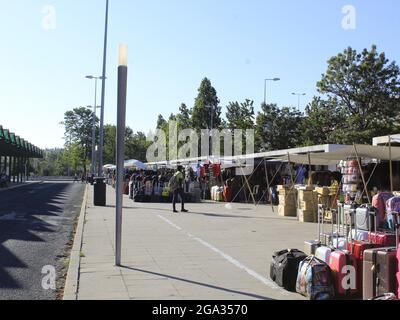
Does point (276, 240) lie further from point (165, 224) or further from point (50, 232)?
point (50, 232)

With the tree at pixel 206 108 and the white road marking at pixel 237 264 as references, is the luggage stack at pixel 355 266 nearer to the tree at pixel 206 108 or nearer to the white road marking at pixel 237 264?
the white road marking at pixel 237 264

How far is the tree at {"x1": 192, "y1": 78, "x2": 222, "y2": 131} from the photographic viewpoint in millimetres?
58562

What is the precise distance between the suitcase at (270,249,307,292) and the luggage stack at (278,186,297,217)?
11.7 metres

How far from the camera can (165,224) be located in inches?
598

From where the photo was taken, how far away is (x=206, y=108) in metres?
58.8

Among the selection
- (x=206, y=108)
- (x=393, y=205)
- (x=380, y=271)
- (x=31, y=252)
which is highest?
(x=206, y=108)

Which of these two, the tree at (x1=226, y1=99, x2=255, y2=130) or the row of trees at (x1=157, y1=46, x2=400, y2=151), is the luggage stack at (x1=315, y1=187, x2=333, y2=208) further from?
the tree at (x1=226, y1=99, x2=255, y2=130)

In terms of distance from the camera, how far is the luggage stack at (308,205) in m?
16.7

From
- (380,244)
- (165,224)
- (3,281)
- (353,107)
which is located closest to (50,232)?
(165,224)

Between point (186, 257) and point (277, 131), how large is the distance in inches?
1631

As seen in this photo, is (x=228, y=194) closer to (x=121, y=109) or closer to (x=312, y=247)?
(x=121, y=109)

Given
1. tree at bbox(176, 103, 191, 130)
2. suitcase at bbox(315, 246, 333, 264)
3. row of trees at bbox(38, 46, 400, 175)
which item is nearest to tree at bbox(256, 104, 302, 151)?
row of trees at bbox(38, 46, 400, 175)

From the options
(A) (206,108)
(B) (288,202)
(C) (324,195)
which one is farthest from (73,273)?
(A) (206,108)
